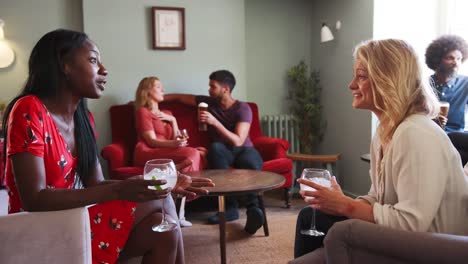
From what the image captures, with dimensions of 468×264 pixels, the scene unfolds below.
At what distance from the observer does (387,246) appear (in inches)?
37.4

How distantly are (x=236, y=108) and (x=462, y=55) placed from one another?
1.79m

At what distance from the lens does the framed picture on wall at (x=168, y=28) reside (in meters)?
3.66

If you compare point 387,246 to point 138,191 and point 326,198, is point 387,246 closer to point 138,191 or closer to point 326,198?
point 326,198

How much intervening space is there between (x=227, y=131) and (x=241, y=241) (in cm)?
97

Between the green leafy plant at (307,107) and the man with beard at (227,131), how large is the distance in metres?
0.97

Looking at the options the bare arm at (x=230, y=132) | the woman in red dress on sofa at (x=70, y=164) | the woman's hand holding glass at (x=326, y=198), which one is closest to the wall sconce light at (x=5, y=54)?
the bare arm at (x=230, y=132)

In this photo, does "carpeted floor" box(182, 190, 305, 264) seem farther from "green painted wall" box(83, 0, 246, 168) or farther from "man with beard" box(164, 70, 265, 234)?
"green painted wall" box(83, 0, 246, 168)

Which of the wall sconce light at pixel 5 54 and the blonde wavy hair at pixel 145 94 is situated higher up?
the wall sconce light at pixel 5 54

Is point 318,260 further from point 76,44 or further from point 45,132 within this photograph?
point 76,44

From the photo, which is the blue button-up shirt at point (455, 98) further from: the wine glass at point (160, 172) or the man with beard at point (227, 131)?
the wine glass at point (160, 172)

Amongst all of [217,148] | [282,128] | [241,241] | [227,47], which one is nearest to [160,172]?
[241,241]

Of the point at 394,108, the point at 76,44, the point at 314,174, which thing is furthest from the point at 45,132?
the point at 394,108

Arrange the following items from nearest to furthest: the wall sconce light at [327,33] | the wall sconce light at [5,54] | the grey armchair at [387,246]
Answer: the grey armchair at [387,246] < the wall sconce light at [5,54] < the wall sconce light at [327,33]

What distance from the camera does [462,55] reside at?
2.88 m
